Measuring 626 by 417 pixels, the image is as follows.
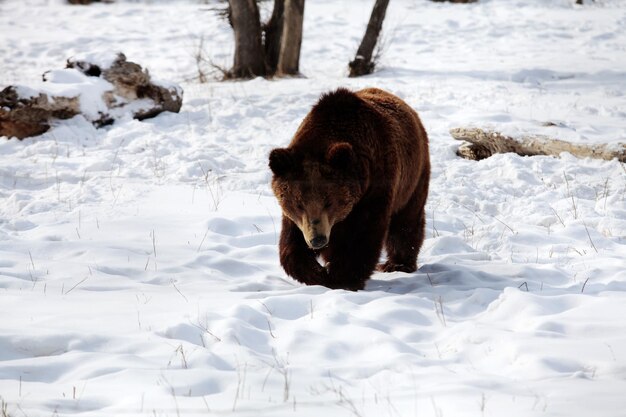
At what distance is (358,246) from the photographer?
5.71 meters

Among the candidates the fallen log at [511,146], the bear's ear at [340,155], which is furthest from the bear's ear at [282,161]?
the fallen log at [511,146]

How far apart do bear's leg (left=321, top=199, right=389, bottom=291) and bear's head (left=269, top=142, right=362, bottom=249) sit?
0.79ft

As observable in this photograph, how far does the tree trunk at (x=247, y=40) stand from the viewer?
15453mm

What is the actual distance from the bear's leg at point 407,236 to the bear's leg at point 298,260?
40.1 inches

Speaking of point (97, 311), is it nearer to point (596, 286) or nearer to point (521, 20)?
point (596, 286)

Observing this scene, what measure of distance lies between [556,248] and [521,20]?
654 inches

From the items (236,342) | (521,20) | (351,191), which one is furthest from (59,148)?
(521,20)

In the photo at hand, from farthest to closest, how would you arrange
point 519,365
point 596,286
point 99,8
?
point 99,8 → point 596,286 → point 519,365

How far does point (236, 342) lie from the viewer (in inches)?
168

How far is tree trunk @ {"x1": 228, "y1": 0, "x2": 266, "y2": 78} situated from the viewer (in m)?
15.5

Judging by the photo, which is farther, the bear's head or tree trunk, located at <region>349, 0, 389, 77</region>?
tree trunk, located at <region>349, 0, 389, 77</region>

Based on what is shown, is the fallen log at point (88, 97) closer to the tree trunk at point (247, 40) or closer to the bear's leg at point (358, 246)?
the tree trunk at point (247, 40)

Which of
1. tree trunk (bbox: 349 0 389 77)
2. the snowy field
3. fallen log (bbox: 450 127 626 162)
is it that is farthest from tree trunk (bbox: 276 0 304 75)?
fallen log (bbox: 450 127 626 162)

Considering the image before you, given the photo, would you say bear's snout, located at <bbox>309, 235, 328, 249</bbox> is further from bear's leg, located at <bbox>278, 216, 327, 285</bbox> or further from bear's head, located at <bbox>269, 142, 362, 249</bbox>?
bear's leg, located at <bbox>278, 216, 327, 285</bbox>
